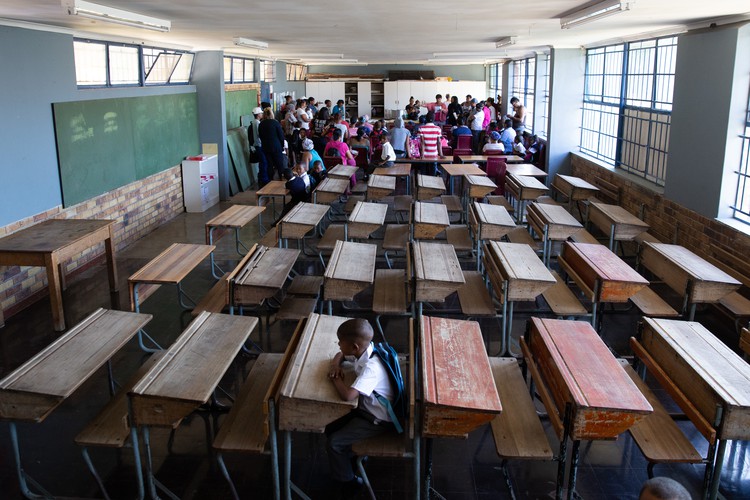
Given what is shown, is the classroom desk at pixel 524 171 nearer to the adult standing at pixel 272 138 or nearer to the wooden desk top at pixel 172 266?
the adult standing at pixel 272 138

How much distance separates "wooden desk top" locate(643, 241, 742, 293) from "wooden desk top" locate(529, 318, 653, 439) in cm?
165

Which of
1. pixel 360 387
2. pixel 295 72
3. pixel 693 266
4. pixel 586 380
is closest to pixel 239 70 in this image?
pixel 295 72

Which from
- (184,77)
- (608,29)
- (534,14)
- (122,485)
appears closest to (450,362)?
(122,485)

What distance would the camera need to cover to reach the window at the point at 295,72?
20.6 metres

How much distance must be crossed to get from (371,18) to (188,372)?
4.47 metres

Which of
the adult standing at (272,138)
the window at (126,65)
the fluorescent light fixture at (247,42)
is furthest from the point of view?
the adult standing at (272,138)

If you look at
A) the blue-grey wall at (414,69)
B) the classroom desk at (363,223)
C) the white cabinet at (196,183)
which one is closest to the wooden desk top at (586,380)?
the classroom desk at (363,223)

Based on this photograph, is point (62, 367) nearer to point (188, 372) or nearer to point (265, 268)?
point (188, 372)

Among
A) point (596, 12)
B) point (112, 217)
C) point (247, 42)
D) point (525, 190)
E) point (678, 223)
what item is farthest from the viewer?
point (247, 42)

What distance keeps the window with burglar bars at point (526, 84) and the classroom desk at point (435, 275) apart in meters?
11.8

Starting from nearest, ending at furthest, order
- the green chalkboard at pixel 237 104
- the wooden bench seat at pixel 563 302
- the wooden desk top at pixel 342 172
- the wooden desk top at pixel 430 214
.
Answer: the wooden bench seat at pixel 563 302, the wooden desk top at pixel 430 214, the wooden desk top at pixel 342 172, the green chalkboard at pixel 237 104

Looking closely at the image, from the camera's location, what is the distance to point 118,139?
870 centimetres

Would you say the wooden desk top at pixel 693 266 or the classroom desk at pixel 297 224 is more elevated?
the classroom desk at pixel 297 224

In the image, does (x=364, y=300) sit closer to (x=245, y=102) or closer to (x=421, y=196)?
(x=421, y=196)
